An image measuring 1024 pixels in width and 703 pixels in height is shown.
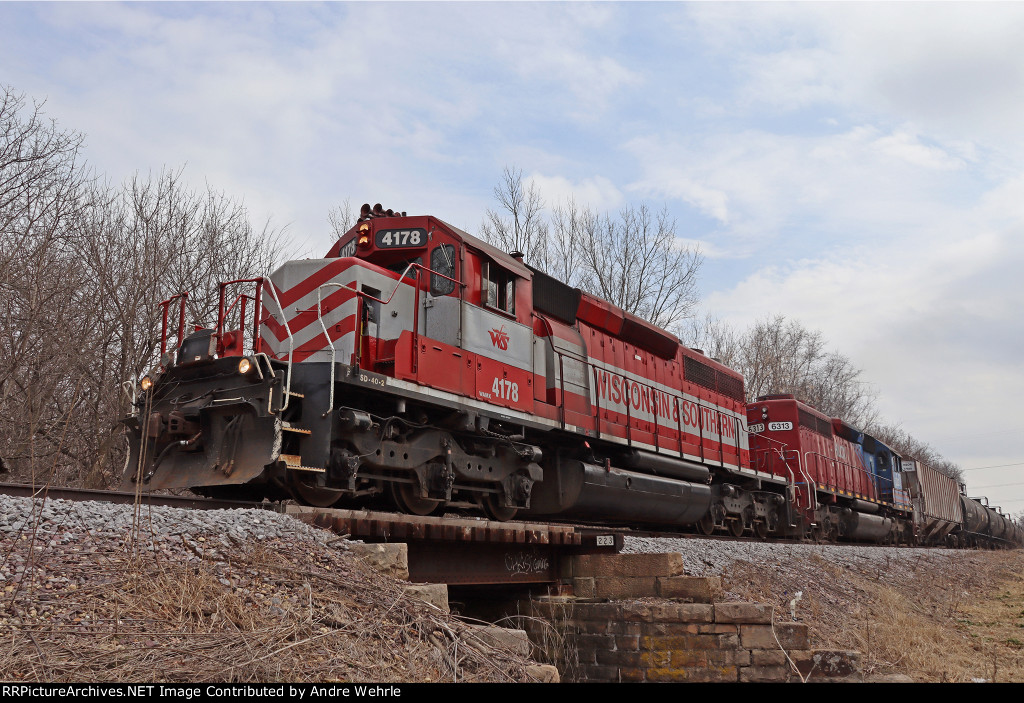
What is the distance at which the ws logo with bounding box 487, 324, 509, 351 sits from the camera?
9368mm

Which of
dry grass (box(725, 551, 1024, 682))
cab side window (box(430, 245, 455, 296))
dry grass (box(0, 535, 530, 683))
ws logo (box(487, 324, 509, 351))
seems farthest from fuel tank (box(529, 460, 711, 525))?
dry grass (box(0, 535, 530, 683))

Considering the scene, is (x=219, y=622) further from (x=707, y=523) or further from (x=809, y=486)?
(x=809, y=486)

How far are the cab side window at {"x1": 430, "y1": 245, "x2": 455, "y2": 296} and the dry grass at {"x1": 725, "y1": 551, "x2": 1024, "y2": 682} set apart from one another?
4.64 meters

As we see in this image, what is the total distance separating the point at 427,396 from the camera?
8164 mm

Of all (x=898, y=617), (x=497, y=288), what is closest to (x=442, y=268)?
(x=497, y=288)

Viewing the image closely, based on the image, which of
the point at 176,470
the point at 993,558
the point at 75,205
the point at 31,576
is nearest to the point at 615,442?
the point at 176,470

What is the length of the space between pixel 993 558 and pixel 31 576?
96.0 ft

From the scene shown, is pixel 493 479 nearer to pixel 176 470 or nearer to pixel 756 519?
pixel 176 470

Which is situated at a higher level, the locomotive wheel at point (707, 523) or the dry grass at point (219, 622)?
the locomotive wheel at point (707, 523)

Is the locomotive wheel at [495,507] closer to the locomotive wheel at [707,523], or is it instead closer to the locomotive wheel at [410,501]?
the locomotive wheel at [410,501]

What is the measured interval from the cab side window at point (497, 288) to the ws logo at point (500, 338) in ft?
0.99

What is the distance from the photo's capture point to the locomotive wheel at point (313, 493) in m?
7.24

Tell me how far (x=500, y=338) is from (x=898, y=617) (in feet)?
21.2

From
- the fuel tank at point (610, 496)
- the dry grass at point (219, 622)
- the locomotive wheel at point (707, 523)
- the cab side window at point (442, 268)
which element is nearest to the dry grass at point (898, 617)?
the fuel tank at point (610, 496)
